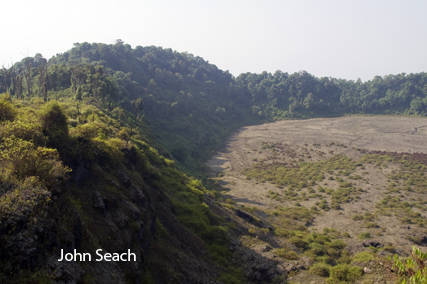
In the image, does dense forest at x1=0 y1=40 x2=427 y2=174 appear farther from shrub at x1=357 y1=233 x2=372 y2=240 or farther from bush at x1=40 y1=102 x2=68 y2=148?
bush at x1=40 y1=102 x2=68 y2=148

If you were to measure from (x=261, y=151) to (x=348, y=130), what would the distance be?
43.3 meters

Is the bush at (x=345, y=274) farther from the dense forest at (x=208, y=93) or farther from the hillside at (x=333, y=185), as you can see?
→ the dense forest at (x=208, y=93)

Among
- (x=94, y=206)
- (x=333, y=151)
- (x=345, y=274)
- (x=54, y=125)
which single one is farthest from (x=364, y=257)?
(x=333, y=151)

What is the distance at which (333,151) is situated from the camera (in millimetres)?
81750

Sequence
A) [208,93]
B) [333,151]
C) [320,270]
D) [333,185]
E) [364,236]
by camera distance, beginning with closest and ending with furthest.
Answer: [320,270]
[364,236]
[333,185]
[333,151]
[208,93]

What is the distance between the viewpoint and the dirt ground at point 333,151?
39812mm

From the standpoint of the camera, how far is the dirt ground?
1567 inches

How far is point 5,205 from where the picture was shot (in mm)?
7832

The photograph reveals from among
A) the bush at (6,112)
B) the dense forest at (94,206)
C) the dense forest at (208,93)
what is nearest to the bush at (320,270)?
the dense forest at (94,206)

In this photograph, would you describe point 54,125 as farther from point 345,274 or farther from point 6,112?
point 345,274

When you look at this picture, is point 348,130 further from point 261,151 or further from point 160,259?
point 160,259

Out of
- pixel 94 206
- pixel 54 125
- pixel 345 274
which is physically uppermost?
pixel 54 125

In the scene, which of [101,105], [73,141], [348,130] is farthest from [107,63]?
[73,141]

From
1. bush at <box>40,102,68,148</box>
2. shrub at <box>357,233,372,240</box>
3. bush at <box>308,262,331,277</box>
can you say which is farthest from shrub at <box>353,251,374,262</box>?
bush at <box>40,102,68,148</box>
